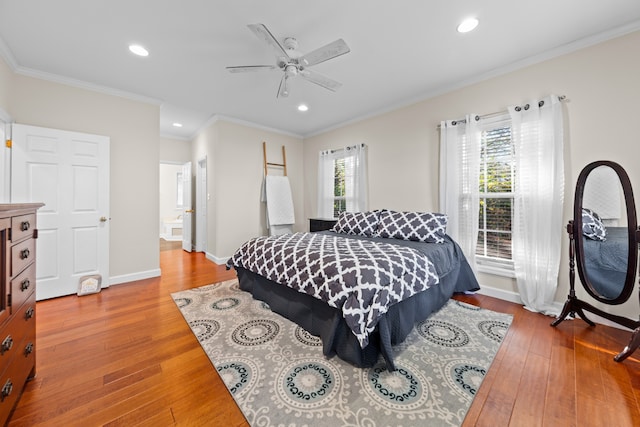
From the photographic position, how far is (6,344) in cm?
113

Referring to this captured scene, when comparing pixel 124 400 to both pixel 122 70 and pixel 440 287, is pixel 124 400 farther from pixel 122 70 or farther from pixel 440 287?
pixel 122 70

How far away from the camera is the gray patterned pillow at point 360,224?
10.5ft

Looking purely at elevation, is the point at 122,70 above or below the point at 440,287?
above

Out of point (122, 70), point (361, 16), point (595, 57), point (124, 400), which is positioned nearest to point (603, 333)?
point (595, 57)

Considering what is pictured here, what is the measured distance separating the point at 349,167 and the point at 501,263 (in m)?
2.64

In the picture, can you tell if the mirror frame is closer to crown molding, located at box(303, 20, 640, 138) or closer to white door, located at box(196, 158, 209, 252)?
crown molding, located at box(303, 20, 640, 138)

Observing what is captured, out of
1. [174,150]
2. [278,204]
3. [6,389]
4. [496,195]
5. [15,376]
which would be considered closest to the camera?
[6,389]

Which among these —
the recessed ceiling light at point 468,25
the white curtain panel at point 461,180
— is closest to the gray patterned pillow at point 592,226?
the white curtain panel at point 461,180

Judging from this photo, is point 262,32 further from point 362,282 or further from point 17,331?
point 17,331

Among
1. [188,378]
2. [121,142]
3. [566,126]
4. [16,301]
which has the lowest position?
[188,378]

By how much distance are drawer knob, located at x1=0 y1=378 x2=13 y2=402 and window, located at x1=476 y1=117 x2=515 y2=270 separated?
12.4ft

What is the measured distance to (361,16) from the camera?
1.97 metres

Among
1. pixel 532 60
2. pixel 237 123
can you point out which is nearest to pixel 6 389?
pixel 237 123

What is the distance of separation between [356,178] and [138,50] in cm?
318
